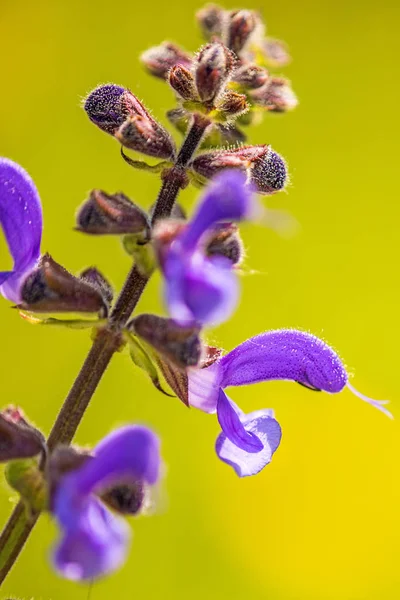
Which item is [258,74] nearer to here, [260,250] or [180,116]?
[180,116]

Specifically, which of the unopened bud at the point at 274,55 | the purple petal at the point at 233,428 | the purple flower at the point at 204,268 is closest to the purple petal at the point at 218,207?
the purple flower at the point at 204,268

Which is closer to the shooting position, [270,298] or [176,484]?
[176,484]

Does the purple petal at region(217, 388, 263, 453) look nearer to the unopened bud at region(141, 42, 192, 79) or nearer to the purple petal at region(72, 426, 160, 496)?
the purple petal at region(72, 426, 160, 496)

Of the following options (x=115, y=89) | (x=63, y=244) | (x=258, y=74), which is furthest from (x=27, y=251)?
(x=63, y=244)

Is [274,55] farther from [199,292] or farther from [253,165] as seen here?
[199,292]

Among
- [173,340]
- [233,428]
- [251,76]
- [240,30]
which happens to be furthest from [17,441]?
[240,30]

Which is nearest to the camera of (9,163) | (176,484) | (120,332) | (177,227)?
(177,227)
